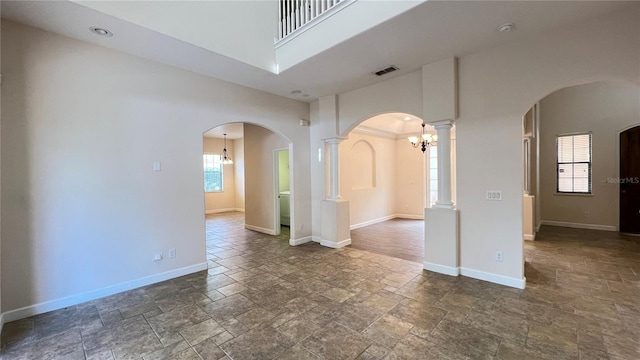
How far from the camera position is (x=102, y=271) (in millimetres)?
3318

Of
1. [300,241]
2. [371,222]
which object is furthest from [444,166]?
[371,222]

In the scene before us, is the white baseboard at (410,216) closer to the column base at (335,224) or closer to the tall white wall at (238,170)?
the column base at (335,224)

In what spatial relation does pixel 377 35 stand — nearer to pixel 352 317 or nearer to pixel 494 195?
pixel 494 195

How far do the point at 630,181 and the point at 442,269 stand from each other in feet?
18.8

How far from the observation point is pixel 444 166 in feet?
13.1

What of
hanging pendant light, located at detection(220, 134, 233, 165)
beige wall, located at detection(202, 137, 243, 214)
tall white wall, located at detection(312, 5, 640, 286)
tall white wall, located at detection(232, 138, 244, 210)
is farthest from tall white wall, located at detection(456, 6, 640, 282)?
beige wall, located at detection(202, 137, 243, 214)

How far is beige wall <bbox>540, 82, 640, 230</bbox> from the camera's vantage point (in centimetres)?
614

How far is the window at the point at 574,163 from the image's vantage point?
656cm

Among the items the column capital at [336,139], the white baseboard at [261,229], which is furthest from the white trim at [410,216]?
the column capital at [336,139]

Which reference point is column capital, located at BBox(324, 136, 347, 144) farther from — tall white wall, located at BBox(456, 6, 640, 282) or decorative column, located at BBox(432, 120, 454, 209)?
tall white wall, located at BBox(456, 6, 640, 282)

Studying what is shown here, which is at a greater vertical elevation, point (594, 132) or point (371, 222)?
point (594, 132)

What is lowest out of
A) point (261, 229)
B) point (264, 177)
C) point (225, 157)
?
point (261, 229)

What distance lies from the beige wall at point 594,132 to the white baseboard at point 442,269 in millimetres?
5377

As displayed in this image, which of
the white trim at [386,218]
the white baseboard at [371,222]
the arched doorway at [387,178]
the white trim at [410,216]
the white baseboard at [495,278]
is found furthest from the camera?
the white trim at [410,216]
